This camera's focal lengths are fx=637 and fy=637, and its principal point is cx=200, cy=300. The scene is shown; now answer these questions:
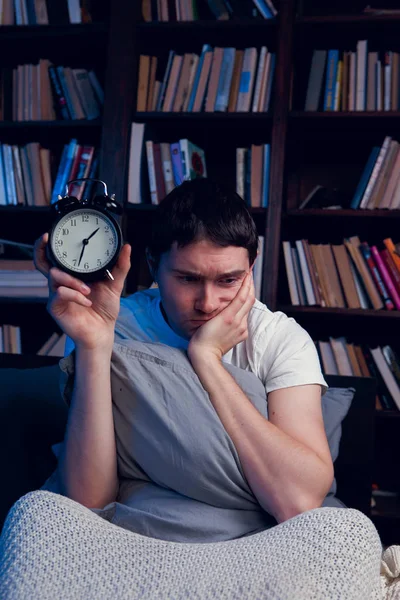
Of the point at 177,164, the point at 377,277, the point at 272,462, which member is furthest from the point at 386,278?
the point at 272,462

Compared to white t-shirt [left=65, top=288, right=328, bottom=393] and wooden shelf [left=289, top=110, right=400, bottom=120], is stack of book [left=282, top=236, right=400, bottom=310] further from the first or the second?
white t-shirt [left=65, top=288, right=328, bottom=393]

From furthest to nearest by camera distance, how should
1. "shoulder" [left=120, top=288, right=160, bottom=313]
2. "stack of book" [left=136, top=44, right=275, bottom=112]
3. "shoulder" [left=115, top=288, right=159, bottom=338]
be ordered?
"stack of book" [left=136, top=44, right=275, bottom=112]
"shoulder" [left=120, top=288, right=160, bottom=313]
"shoulder" [left=115, top=288, right=159, bottom=338]

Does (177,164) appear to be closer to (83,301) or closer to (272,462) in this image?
(83,301)

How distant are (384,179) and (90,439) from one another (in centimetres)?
175

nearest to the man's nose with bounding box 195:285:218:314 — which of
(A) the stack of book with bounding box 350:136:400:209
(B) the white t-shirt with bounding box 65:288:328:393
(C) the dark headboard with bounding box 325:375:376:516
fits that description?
(B) the white t-shirt with bounding box 65:288:328:393

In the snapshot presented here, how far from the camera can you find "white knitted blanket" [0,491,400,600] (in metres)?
0.88

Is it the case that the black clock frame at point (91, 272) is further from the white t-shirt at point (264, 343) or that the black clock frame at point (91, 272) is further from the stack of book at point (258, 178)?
the stack of book at point (258, 178)

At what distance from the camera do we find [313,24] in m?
2.49

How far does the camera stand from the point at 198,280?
4.66 feet

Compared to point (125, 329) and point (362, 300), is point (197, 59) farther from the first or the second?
point (125, 329)

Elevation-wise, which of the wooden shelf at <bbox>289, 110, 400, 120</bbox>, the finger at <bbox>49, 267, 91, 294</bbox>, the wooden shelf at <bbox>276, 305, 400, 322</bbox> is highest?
the wooden shelf at <bbox>289, 110, 400, 120</bbox>

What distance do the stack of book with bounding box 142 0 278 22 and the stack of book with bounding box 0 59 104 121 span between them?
0.36 m

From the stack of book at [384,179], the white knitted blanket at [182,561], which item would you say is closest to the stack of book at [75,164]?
the stack of book at [384,179]

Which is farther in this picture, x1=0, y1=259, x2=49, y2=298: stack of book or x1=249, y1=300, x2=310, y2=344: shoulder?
x1=0, y1=259, x2=49, y2=298: stack of book
